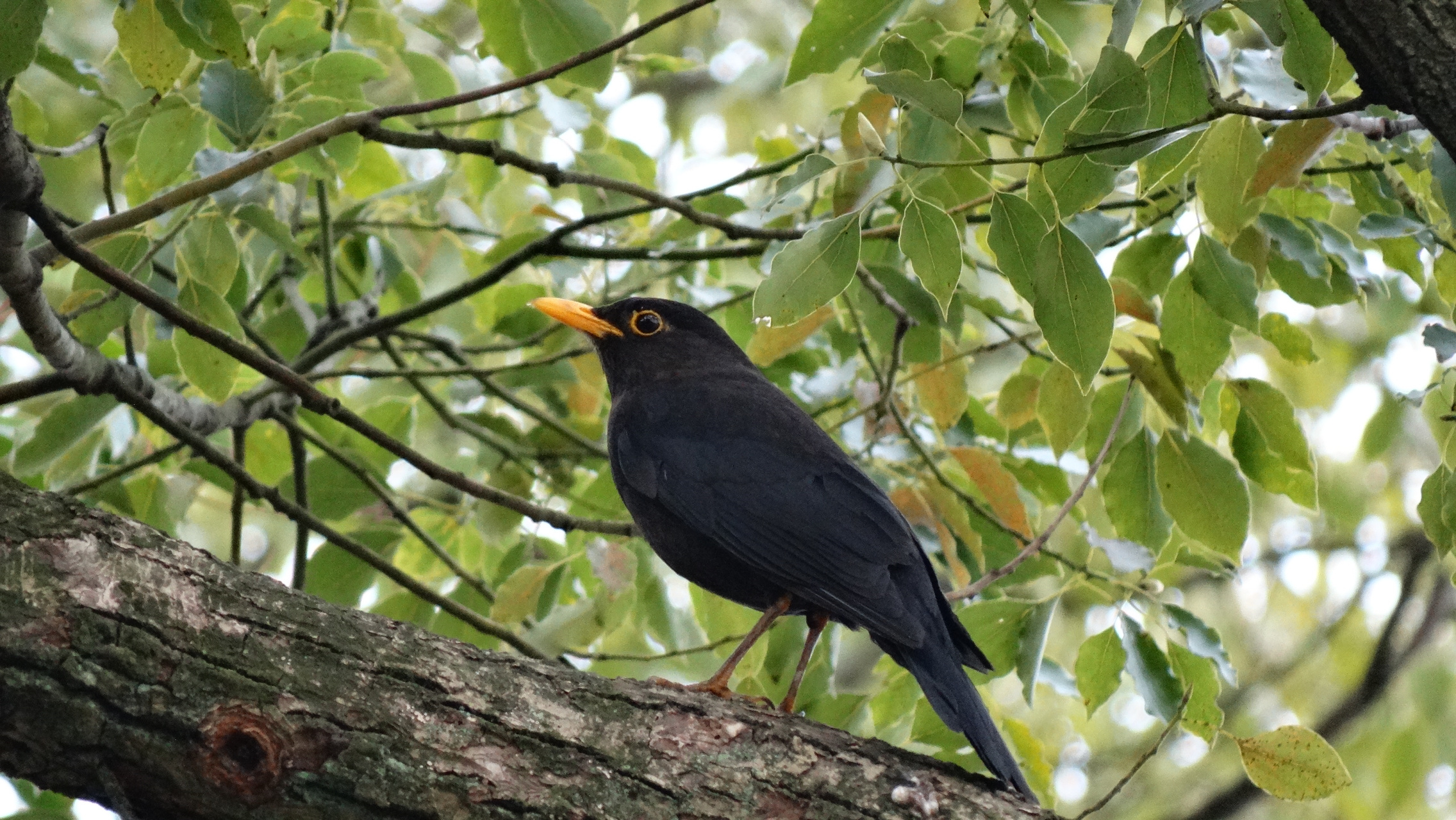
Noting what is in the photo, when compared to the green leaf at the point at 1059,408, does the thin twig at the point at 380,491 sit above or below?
above

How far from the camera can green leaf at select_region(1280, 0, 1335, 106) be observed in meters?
2.80

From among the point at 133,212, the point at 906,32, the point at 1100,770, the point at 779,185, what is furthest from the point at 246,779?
the point at 1100,770

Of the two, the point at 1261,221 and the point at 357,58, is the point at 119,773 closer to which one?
the point at 357,58

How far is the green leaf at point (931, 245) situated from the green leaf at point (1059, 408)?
2.51 feet

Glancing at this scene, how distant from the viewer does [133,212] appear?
3.23 metres

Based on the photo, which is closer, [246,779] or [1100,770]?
[246,779]

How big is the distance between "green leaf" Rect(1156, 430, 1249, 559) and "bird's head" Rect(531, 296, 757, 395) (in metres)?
1.87

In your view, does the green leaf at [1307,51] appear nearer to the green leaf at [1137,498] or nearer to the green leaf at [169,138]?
the green leaf at [1137,498]

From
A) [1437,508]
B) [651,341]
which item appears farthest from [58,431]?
[1437,508]

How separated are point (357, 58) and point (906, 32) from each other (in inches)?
61.8

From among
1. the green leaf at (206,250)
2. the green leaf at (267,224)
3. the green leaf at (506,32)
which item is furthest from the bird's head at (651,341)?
the green leaf at (206,250)

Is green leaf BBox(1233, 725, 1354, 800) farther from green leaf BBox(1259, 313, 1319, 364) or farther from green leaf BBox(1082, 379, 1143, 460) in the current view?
green leaf BBox(1259, 313, 1319, 364)

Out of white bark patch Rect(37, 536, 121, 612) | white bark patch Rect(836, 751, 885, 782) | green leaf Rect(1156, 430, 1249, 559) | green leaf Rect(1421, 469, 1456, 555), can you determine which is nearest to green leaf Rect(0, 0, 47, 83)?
white bark patch Rect(37, 536, 121, 612)

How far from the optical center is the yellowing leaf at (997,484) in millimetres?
4074
